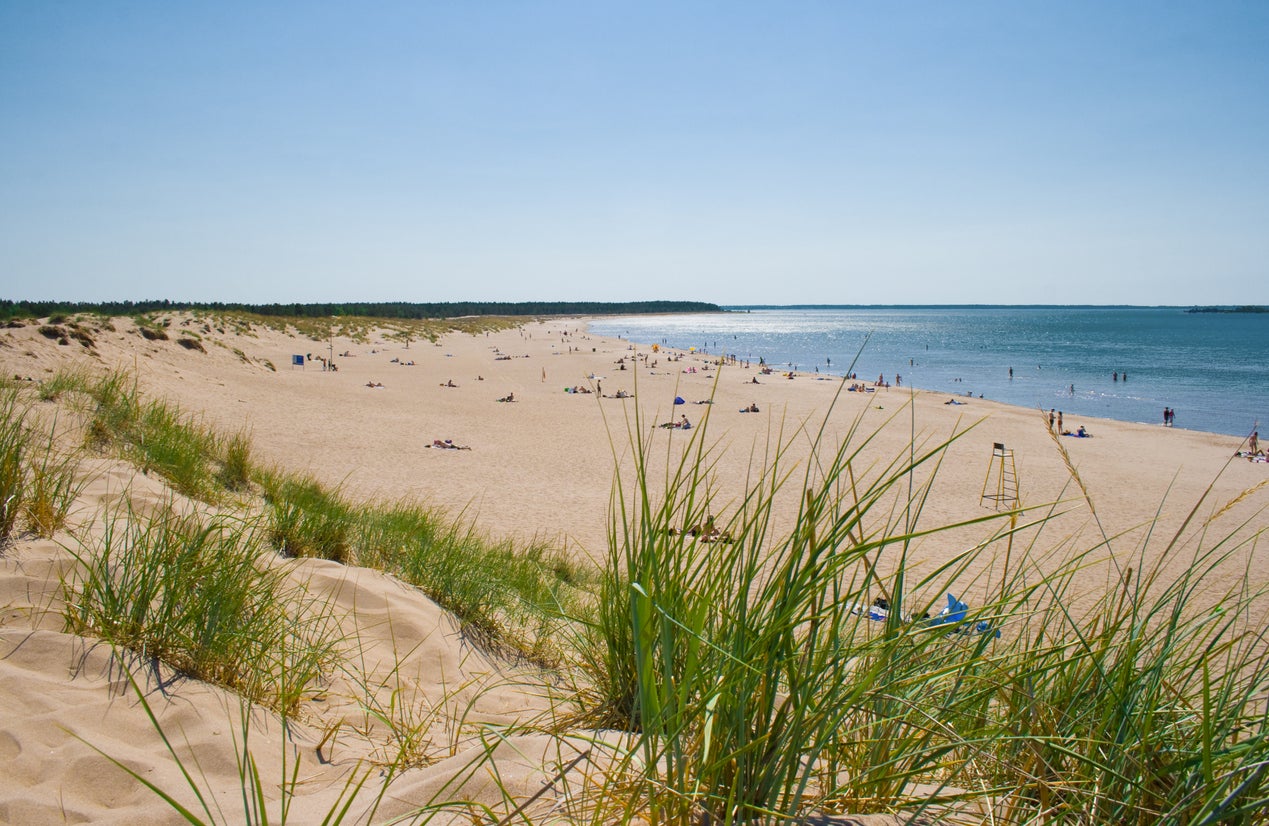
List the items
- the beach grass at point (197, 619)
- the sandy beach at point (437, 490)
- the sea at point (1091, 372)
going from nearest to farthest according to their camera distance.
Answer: the sandy beach at point (437, 490) < the beach grass at point (197, 619) < the sea at point (1091, 372)

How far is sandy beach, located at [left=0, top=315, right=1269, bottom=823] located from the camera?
1.75 m

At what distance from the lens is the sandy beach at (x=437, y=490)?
1.75 metres

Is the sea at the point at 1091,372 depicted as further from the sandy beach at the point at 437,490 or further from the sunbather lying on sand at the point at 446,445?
the sunbather lying on sand at the point at 446,445

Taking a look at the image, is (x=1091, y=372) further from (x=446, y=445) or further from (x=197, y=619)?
(x=197, y=619)

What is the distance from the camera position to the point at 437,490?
10.8 metres

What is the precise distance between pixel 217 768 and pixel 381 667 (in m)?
0.95

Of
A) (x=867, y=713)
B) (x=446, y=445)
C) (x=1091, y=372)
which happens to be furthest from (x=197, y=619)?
(x=1091, y=372)

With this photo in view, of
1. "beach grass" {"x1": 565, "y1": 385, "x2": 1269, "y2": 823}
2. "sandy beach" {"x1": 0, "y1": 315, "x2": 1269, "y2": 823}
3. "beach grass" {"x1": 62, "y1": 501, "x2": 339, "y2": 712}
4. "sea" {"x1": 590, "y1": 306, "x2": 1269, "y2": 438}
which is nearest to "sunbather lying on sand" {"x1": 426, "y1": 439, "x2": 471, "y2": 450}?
"sandy beach" {"x1": 0, "y1": 315, "x2": 1269, "y2": 823}

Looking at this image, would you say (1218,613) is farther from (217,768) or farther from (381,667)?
(381,667)

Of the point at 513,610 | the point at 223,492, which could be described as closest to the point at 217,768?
the point at 513,610

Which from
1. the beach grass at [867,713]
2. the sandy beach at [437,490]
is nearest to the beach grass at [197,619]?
the sandy beach at [437,490]

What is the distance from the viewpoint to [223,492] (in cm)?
497

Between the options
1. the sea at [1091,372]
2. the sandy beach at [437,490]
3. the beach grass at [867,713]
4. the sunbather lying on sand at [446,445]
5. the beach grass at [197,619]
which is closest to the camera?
the beach grass at [867,713]

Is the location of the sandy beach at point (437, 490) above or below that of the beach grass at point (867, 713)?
below
